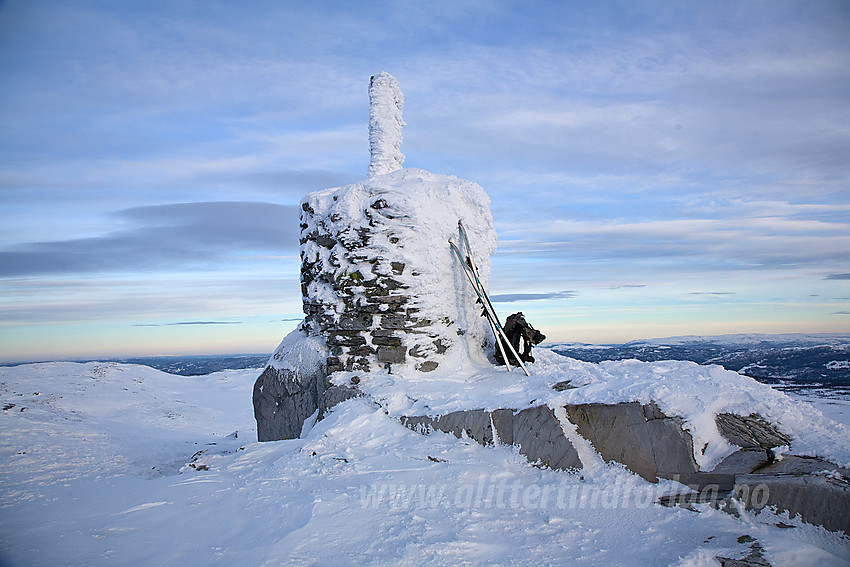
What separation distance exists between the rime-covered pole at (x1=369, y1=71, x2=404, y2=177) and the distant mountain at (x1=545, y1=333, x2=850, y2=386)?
5.68 metres

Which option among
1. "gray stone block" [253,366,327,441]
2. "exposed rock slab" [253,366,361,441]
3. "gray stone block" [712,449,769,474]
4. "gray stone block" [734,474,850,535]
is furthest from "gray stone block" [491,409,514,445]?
"gray stone block" [253,366,327,441]

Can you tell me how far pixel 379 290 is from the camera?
28.3 ft

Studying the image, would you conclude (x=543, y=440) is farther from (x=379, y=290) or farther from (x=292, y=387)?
(x=292, y=387)

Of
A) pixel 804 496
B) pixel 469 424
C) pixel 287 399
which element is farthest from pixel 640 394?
pixel 287 399

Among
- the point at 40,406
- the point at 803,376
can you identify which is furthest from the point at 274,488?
the point at 803,376

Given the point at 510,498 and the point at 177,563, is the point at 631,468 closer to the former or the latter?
the point at 510,498

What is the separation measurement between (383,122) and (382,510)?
8.55m

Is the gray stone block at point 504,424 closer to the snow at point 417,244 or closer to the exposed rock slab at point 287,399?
the snow at point 417,244

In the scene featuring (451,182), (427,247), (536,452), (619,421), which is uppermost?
(451,182)

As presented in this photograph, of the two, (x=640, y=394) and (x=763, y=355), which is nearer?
(x=640, y=394)

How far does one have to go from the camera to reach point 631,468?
4.99 meters

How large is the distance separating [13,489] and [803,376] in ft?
55.3

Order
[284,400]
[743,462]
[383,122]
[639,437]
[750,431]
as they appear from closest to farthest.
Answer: [743,462], [750,431], [639,437], [284,400], [383,122]

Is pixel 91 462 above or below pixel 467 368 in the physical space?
below
